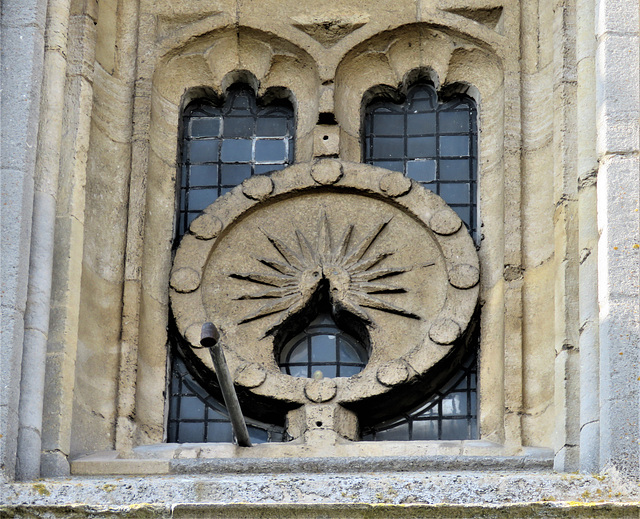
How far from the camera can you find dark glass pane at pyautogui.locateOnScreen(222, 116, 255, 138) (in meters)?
10.9

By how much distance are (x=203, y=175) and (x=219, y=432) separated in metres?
1.45

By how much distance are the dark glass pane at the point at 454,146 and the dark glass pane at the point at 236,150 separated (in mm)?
1003

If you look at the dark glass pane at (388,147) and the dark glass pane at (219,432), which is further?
the dark glass pane at (388,147)

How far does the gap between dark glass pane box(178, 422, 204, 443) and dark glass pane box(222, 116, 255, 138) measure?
1.66 m

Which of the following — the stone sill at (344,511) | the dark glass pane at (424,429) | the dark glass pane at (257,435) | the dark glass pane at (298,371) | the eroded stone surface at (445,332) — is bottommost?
the stone sill at (344,511)

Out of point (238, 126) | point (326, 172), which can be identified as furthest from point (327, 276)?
point (238, 126)

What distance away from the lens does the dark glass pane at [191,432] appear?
1000cm

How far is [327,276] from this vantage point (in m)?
10.1

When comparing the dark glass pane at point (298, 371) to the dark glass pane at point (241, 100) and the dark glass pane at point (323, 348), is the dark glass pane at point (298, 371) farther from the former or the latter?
the dark glass pane at point (241, 100)

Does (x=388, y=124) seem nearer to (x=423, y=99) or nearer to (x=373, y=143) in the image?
(x=373, y=143)

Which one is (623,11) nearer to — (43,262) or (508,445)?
(508,445)

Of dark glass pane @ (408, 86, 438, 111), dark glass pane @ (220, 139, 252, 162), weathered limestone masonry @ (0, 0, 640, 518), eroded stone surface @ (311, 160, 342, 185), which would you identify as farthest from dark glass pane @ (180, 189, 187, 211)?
dark glass pane @ (408, 86, 438, 111)

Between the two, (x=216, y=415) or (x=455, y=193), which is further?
(x=455, y=193)

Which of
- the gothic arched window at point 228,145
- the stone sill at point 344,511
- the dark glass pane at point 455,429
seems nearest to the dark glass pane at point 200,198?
the gothic arched window at point 228,145
